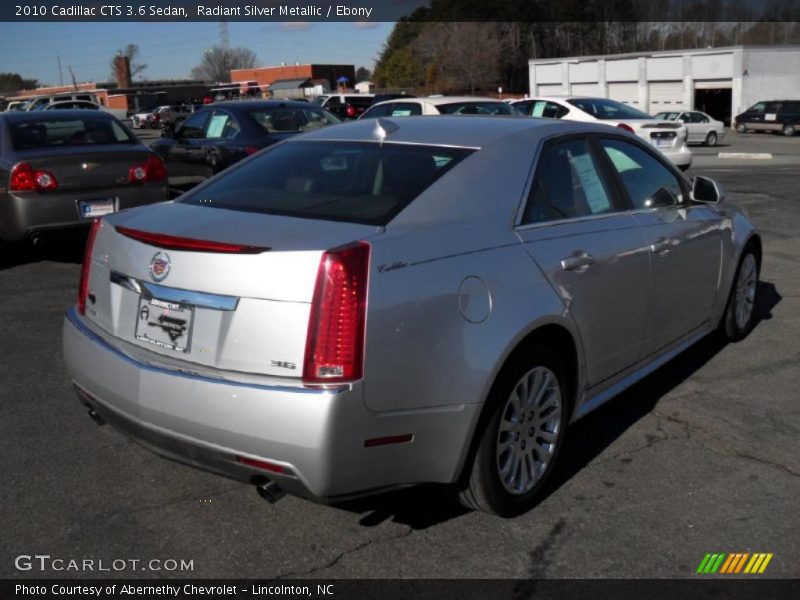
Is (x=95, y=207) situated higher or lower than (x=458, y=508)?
higher

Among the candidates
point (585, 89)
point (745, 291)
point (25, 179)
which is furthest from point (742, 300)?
point (585, 89)

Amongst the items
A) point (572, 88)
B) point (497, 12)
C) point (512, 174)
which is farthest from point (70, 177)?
point (497, 12)

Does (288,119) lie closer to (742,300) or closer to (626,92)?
(742,300)

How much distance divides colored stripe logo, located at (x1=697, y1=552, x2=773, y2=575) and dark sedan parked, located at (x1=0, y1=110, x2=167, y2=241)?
6.67 meters

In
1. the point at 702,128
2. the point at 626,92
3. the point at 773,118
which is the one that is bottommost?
the point at 773,118

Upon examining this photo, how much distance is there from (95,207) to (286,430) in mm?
6136

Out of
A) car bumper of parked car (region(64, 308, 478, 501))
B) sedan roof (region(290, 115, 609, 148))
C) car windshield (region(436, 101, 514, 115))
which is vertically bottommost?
car bumper of parked car (region(64, 308, 478, 501))

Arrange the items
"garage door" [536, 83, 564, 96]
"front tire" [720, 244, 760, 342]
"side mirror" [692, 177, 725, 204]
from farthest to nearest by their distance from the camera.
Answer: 1. "garage door" [536, 83, 564, 96]
2. "front tire" [720, 244, 760, 342]
3. "side mirror" [692, 177, 725, 204]

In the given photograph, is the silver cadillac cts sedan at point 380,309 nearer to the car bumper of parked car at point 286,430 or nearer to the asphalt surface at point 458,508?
the car bumper of parked car at point 286,430

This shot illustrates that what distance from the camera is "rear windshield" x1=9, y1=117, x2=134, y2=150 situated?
860 centimetres

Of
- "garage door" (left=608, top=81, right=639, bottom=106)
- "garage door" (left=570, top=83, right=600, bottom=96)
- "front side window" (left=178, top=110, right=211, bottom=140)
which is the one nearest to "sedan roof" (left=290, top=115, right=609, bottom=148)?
"front side window" (left=178, top=110, right=211, bottom=140)

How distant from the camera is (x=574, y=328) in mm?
3695

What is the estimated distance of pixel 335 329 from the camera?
284cm

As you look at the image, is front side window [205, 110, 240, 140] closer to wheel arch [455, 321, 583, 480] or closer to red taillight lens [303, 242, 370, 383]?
wheel arch [455, 321, 583, 480]
